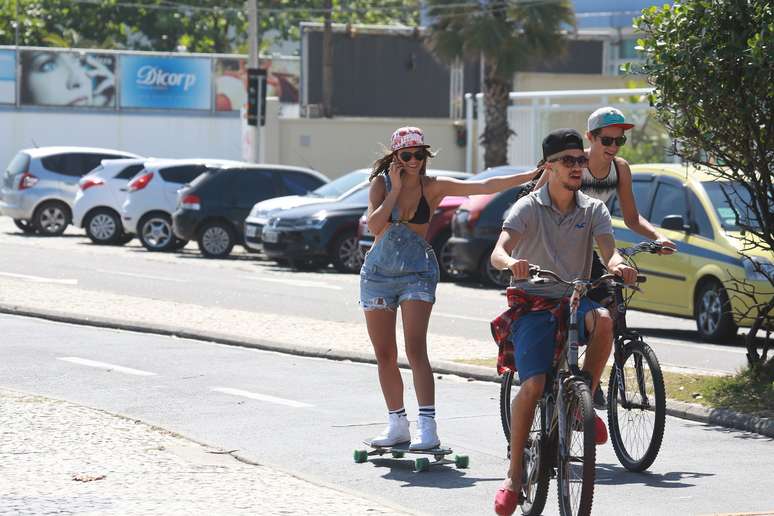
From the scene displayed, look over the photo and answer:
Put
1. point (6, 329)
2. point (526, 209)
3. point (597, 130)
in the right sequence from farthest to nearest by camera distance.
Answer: point (6, 329), point (597, 130), point (526, 209)

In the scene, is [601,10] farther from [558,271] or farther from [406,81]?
[558,271]

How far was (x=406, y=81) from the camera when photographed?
48.5 metres

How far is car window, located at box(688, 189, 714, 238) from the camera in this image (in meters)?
15.1

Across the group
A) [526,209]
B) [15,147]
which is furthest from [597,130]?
[15,147]

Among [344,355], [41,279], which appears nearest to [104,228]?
[41,279]

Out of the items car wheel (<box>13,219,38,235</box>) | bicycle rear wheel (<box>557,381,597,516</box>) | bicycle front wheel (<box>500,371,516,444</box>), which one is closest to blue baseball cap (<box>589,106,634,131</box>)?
bicycle front wheel (<box>500,371,516,444</box>)

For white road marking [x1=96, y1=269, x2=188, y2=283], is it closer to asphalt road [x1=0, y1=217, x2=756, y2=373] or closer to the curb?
asphalt road [x1=0, y1=217, x2=756, y2=373]

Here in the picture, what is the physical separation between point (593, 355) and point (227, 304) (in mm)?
11200

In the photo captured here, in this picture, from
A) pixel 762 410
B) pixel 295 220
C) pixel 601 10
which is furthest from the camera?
pixel 601 10

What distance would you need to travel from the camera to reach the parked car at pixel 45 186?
30.8m

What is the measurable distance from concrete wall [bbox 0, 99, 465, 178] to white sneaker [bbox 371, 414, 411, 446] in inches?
1306

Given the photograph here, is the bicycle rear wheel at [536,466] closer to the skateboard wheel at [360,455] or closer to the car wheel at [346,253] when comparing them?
the skateboard wheel at [360,455]

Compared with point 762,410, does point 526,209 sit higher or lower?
higher

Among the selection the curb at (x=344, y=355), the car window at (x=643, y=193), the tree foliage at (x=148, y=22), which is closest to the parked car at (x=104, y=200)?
the curb at (x=344, y=355)
